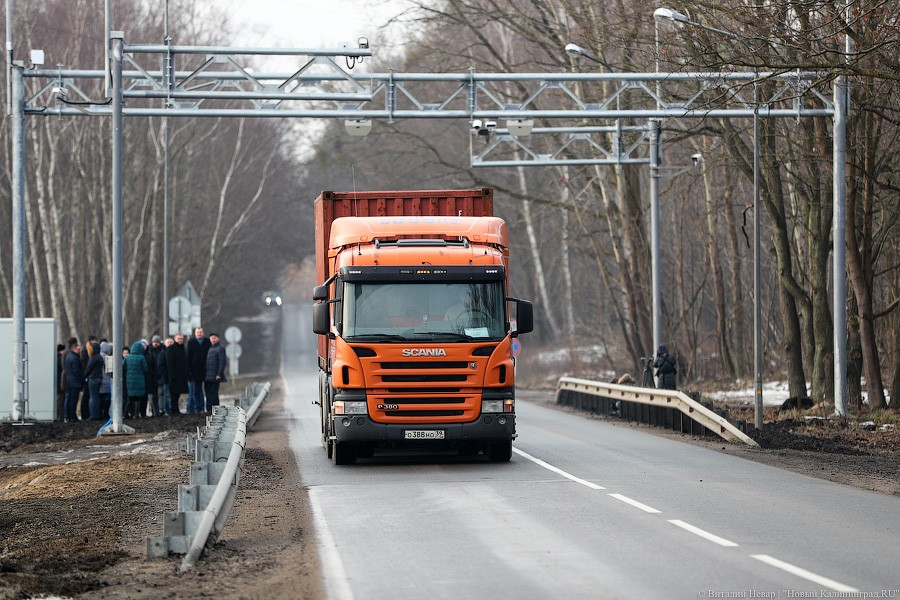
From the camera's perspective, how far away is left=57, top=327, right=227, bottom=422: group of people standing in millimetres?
29562

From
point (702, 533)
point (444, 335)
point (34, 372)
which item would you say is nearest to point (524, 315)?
point (444, 335)

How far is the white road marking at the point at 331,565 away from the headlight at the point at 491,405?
464 centimetres

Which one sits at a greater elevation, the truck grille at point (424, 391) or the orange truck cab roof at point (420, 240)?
the orange truck cab roof at point (420, 240)

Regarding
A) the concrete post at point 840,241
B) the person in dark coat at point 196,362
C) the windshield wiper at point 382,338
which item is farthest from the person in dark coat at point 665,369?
the windshield wiper at point 382,338

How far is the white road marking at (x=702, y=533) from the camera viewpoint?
11366mm

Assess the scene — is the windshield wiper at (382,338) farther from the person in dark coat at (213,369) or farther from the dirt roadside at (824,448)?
the person in dark coat at (213,369)

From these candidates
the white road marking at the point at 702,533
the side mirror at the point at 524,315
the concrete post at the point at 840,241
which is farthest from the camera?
the concrete post at the point at 840,241

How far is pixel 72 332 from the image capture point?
45.4 metres

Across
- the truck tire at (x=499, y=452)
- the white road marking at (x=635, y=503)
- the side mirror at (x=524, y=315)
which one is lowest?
the white road marking at (x=635, y=503)

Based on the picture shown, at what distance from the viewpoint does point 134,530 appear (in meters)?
12.9

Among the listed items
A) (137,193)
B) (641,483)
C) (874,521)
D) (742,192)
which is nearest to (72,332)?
(137,193)

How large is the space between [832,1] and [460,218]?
18.1ft

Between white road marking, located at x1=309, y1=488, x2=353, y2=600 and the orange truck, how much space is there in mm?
4251

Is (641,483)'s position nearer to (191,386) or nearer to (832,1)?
(832,1)
